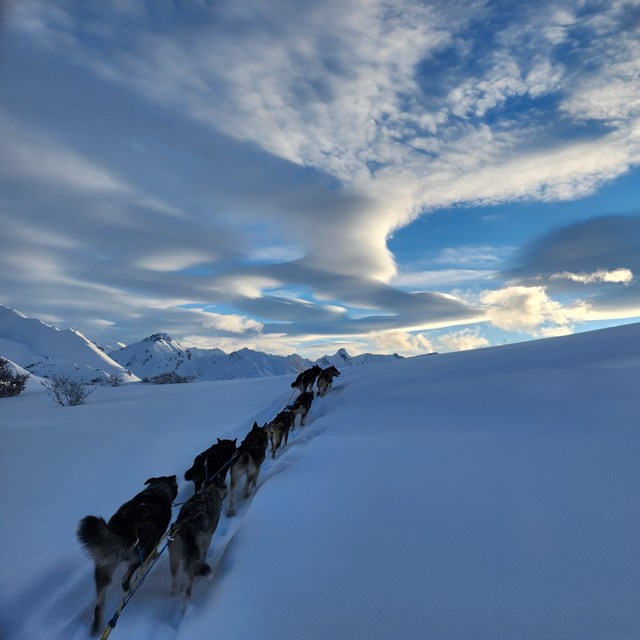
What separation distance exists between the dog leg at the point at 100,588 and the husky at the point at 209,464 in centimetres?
217

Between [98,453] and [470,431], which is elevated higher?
[470,431]

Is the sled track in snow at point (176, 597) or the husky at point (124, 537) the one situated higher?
the husky at point (124, 537)

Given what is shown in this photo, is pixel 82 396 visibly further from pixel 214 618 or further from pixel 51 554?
pixel 214 618

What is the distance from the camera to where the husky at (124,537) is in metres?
3.42

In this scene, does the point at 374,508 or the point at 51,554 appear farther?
the point at 51,554

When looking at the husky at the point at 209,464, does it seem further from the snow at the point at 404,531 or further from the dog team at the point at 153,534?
the snow at the point at 404,531

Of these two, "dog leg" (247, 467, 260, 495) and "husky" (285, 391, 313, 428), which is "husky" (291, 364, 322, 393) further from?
"dog leg" (247, 467, 260, 495)

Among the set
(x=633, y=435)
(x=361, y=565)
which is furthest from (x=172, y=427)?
(x=633, y=435)

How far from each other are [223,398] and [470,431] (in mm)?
10786

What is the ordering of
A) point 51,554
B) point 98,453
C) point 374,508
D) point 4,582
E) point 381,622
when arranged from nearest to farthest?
point 381,622 < point 374,508 < point 4,582 < point 51,554 < point 98,453

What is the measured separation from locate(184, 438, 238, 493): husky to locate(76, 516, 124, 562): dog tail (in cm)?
218

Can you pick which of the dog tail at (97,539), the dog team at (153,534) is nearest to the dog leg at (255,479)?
the dog team at (153,534)

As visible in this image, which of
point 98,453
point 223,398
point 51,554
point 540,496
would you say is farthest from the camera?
point 223,398

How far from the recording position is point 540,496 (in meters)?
3.46
